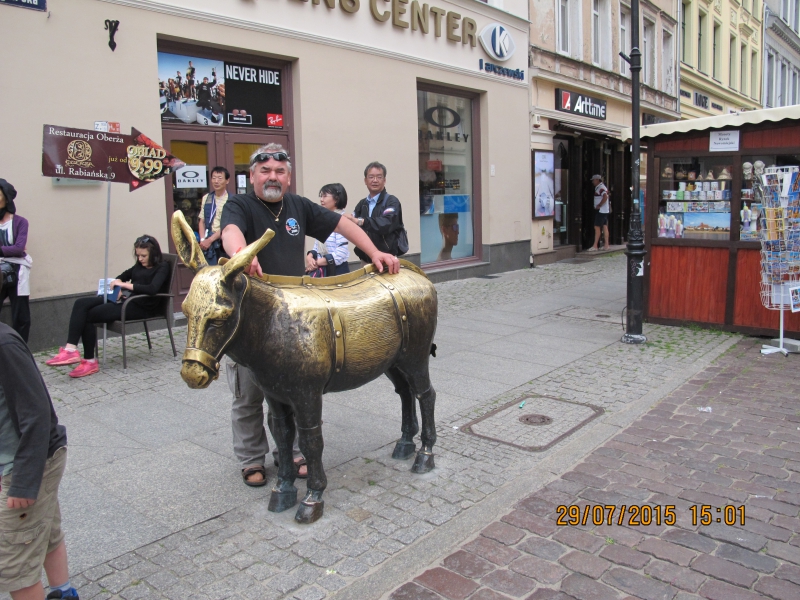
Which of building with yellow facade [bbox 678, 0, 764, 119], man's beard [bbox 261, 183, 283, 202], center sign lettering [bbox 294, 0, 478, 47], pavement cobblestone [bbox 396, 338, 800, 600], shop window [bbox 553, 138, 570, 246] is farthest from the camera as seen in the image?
building with yellow facade [bbox 678, 0, 764, 119]

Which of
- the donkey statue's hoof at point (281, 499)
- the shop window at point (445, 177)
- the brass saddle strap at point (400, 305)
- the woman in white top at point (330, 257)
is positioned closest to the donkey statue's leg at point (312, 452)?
the donkey statue's hoof at point (281, 499)

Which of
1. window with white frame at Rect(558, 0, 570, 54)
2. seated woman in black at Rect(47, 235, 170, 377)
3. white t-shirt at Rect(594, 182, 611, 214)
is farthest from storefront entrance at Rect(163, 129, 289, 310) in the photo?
white t-shirt at Rect(594, 182, 611, 214)

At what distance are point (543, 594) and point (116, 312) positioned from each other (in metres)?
5.32

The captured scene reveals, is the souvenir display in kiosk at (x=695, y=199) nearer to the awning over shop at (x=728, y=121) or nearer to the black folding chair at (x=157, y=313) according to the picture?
the awning over shop at (x=728, y=121)

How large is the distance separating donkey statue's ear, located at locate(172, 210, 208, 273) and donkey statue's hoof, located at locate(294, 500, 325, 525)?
4.68 ft

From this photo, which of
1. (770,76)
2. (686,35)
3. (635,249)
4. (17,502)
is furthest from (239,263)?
(770,76)

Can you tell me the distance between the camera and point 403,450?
439 centimetres

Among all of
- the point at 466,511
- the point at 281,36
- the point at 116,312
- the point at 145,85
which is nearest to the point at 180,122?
the point at 145,85

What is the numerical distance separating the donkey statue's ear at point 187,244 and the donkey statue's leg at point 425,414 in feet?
5.09

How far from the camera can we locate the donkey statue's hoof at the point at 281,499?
12.1 feet

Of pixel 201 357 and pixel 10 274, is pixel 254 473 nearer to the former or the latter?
pixel 201 357

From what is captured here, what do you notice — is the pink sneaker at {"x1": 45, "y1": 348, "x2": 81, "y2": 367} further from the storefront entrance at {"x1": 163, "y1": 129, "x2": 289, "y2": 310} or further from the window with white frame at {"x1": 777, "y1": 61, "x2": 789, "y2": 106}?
the window with white frame at {"x1": 777, "y1": 61, "x2": 789, "y2": 106}

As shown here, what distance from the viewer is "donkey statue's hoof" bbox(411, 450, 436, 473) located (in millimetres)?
4152

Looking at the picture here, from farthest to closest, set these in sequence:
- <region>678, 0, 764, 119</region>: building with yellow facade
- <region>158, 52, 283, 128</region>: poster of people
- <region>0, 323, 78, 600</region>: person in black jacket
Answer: <region>678, 0, 764, 119</region>: building with yellow facade, <region>158, 52, 283, 128</region>: poster of people, <region>0, 323, 78, 600</region>: person in black jacket
